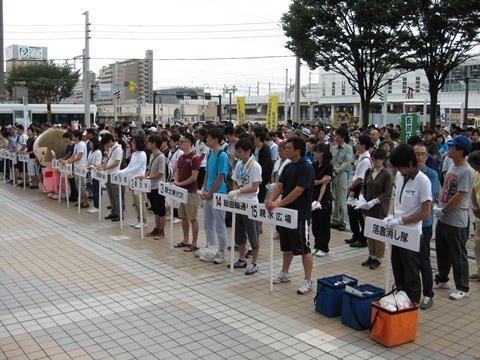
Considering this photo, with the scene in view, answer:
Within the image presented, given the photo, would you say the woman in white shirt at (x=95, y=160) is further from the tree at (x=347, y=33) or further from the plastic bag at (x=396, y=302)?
the tree at (x=347, y=33)

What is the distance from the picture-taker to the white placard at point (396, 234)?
4.92 metres

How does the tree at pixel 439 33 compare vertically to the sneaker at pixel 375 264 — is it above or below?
above

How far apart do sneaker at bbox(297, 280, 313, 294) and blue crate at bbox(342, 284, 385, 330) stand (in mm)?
962

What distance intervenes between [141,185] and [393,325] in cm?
531

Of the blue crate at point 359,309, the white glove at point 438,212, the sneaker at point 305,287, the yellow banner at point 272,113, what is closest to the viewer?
the blue crate at point 359,309

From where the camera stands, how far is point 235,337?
16.5 ft

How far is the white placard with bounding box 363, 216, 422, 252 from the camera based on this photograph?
16.1ft

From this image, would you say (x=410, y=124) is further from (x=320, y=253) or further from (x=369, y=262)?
(x=369, y=262)

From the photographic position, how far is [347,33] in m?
22.8

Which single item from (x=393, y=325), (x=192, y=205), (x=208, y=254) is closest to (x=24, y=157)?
(x=192, y=205)

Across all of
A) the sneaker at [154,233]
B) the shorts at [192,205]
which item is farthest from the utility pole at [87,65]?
the shorts at [192,205]

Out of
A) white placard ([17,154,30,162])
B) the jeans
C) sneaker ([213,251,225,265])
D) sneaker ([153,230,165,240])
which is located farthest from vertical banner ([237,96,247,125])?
sneaker ([213,251,225,265])

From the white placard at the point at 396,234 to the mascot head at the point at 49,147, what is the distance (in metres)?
10.4

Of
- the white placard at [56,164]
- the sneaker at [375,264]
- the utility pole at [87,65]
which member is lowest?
the sneaker at [375,264]
